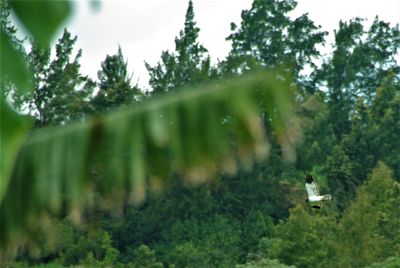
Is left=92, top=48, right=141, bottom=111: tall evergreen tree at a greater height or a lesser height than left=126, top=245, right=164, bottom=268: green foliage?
lesser

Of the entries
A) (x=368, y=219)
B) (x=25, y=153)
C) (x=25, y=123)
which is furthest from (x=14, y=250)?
(x=368, y=219)

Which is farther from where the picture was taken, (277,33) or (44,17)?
(277,33)

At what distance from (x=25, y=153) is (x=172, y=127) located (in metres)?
0.24

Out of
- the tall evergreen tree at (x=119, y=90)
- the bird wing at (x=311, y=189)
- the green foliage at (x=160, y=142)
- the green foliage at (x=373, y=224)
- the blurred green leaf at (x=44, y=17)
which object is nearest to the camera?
the blurred green leaf at (x=44, y=17)

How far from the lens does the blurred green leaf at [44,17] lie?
51.6 inches

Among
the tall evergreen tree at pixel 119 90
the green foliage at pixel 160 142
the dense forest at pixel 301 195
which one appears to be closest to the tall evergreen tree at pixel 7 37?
the green foliage at pixel 160 142

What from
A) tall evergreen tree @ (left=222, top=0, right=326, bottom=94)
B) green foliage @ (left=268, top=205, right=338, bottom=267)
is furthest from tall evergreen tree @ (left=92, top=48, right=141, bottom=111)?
tall evergreen tree @ (left=222, top=0, right=326, bottom=94)

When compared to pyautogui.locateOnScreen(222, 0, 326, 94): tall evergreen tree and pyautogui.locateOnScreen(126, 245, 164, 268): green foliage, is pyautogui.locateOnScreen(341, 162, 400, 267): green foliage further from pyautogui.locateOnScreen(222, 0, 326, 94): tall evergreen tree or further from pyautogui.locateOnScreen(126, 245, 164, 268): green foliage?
pyautogui.locateOnScreen(222, 0, 326, 94): tall evergreen tree

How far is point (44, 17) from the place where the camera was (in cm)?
131

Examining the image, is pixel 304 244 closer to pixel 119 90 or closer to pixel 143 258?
pixel 143 258

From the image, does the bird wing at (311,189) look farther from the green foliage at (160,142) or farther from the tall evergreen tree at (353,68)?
the tall evergreen tree at (353,68)

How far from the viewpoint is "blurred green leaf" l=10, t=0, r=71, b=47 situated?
1.31 metres

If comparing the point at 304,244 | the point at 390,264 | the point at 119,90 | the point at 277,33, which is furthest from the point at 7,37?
the point at 277,33

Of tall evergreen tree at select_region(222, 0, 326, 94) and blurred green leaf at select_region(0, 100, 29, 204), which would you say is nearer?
blurred green leaf at select_region(0, 100, 29, 204)
